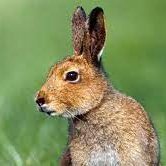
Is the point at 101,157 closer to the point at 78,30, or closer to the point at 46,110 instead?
the point at 46,110

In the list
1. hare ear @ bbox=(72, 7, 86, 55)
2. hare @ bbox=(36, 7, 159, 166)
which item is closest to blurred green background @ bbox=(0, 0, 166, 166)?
hare @ bbox=(36, 7, 159, 166)

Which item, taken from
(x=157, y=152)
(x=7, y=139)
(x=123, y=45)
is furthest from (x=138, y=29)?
(x=157, y=152)

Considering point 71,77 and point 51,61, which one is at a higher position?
point 51,61

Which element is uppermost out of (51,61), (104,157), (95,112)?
(51,61)

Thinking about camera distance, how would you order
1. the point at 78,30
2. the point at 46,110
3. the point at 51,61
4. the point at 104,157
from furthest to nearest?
the point at 51,61 → the point at 78,30 → the point at 104,157 → the point at 46,110

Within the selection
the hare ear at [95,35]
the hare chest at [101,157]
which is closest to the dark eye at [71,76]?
the hare ear at [95,35]

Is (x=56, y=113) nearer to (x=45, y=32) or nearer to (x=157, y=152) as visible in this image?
(x=157, y=152)

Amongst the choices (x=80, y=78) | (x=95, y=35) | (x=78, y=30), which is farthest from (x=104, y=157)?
(x=78, y=30)

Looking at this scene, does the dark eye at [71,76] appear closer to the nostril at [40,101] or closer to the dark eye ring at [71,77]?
the dark eye ring at [71,77]
